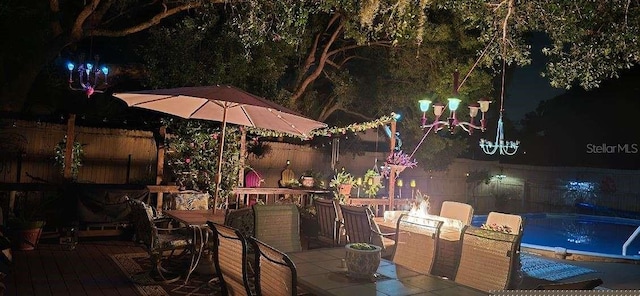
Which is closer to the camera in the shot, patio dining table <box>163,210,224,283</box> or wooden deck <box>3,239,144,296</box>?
wooden deck <box>3,239,144,296</box>

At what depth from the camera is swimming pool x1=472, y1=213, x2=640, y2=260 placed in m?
11.2

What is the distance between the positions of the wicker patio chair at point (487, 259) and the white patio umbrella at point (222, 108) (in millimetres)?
2253

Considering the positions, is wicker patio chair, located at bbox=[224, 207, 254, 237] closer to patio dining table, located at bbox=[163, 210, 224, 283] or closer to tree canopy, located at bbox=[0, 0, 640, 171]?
patio dining table, located at bbox=[163, 210, 224, 283]

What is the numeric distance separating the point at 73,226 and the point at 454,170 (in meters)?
12.9

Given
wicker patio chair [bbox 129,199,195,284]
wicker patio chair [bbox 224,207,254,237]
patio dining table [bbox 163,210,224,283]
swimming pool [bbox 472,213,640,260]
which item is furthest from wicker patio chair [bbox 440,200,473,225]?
swimming pool [bbox 472,213,640,260]

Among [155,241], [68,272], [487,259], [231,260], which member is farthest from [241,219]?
[487,259]

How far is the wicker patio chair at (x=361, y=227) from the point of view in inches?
205

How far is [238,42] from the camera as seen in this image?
27.9 feet

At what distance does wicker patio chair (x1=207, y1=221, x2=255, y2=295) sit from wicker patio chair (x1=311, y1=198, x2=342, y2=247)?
3.06 meters

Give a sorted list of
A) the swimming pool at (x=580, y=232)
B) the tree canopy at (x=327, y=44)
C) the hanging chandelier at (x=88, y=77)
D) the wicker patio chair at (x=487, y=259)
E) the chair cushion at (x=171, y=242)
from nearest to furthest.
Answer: the wicker patio chair at (x=487, y=259) < the chair cushion at (x=171, y=242) < the tree canopy at (x=327, y=44) < the hanging chandelier at (x=88, y=77) < the swimming pool at (x=580, y=232)

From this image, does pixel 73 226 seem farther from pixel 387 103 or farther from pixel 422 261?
pixel 387 103

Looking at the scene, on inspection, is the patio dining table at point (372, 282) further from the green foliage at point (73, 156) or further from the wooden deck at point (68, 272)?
the green foliage at point (73, 156)

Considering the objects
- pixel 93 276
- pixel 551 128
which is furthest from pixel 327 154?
pixel 551 128

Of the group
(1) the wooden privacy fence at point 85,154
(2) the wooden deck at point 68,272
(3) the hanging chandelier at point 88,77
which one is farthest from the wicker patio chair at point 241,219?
(3) the hanging chandelier at point 88,77
